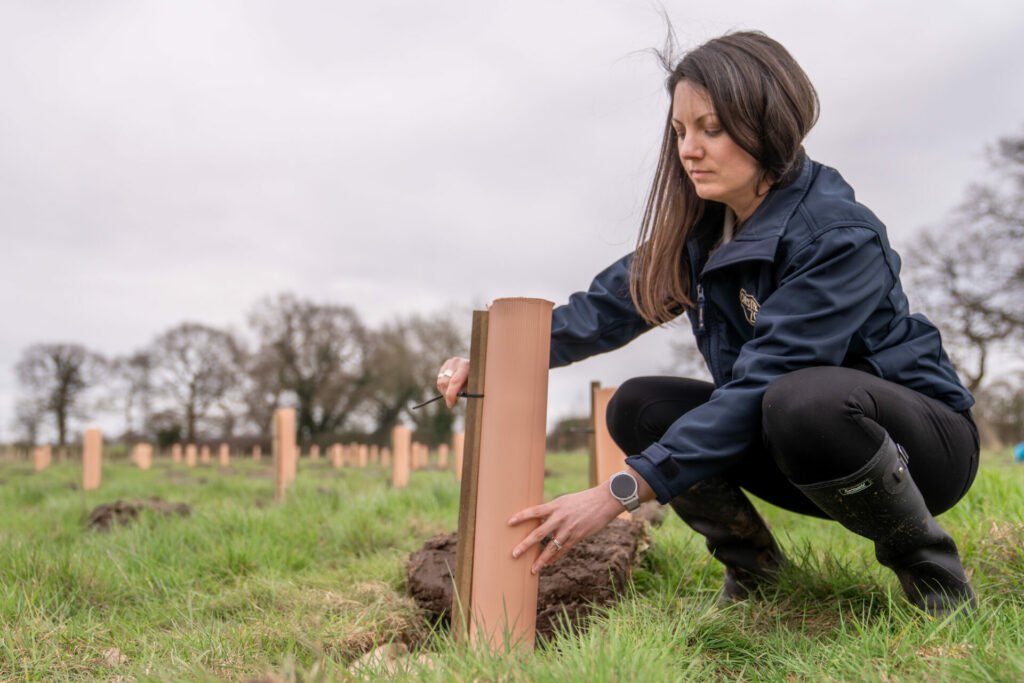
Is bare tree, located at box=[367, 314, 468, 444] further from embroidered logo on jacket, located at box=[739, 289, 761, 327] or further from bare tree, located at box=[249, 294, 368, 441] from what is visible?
embroidered logo on jacket, located at box=[739, 289, 761, 327]

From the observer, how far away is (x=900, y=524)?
210cm

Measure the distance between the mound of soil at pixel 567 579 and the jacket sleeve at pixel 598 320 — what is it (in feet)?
2.23

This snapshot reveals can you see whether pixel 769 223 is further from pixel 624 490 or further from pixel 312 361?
pixel 312 361

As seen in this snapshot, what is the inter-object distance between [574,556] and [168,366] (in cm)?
3574

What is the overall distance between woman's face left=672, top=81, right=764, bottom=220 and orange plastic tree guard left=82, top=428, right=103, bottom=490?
29.3 feet

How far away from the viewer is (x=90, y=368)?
31.9m

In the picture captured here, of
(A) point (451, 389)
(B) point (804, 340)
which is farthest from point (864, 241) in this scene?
(A) point (451, 389)

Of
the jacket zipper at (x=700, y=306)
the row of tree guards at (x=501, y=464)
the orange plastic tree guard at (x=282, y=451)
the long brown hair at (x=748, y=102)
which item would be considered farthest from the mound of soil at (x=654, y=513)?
the orange plastic tree guard at (x=282, y=451)

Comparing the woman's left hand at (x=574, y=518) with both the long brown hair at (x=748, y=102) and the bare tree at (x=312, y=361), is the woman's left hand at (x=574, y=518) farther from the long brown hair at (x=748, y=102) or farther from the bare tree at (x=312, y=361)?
the bare tree at (x=312, y=361)

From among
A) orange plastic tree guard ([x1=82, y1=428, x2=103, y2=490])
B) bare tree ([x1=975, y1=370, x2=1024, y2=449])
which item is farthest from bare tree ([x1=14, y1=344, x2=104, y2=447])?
bare tree ([x1=975, y1=370, x2=1024, y2=449])

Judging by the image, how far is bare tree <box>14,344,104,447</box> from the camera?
1156 inches

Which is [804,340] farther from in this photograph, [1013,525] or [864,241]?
[1013,525]

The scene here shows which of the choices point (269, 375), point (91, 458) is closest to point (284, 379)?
point (269, 375)

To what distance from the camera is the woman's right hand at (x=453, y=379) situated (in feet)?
7.64
